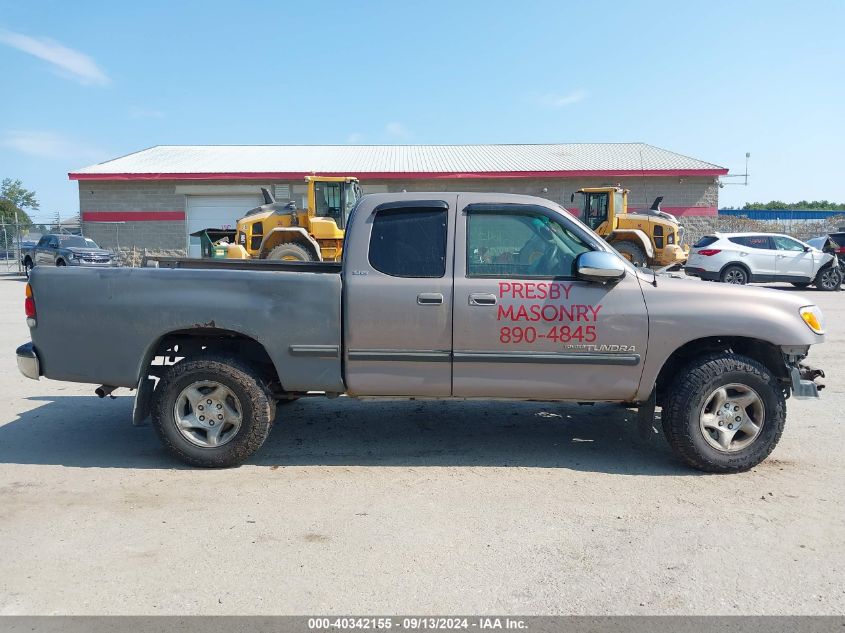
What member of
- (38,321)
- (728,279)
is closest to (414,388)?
(38,321)

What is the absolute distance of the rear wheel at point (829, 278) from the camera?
63.6ft

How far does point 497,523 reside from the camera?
395 centimetres

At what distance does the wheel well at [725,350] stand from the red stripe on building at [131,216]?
26.3 metres

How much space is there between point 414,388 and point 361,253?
40.1 inches

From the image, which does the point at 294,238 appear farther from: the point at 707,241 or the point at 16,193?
the point at 16,193

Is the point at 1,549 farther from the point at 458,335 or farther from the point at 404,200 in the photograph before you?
the point at 404,200

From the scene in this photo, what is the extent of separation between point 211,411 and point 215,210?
2537 centimetres

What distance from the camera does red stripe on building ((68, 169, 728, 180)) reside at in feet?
88.9

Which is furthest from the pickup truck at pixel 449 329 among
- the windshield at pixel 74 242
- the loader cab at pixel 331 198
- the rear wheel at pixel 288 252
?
the windshield at pixel 74 242

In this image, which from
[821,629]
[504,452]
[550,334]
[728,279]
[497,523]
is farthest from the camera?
[728,279]

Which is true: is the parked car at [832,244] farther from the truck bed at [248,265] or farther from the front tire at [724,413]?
the truck bed at [248,265]

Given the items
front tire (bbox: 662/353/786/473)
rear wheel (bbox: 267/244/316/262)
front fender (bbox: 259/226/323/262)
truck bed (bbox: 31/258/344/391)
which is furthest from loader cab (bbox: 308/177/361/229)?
front tire (bbox: 662/353/786/473)

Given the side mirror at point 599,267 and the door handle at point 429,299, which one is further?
the door handle at point 429,299

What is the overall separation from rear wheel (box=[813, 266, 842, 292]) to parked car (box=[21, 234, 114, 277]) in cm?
2249
